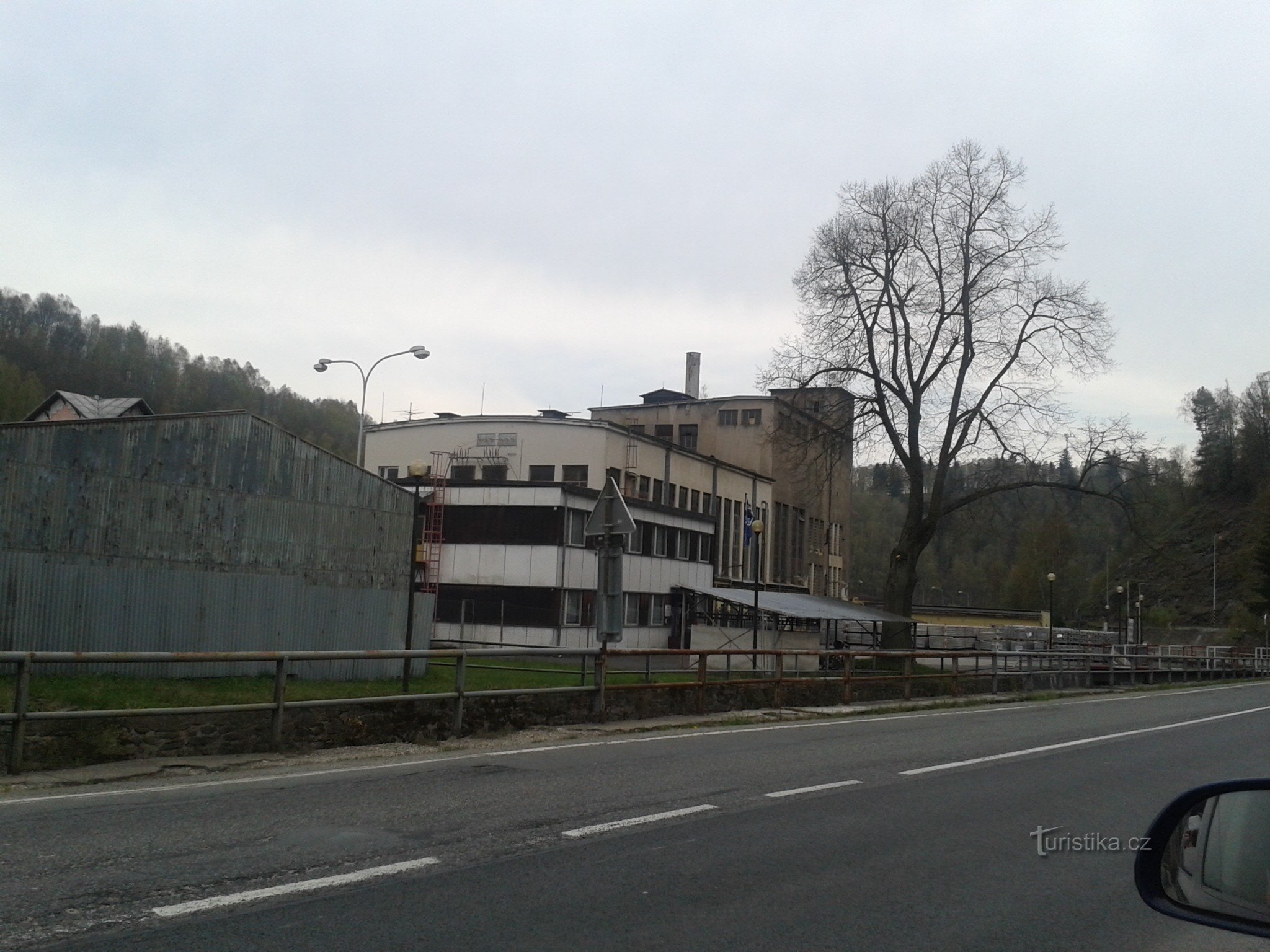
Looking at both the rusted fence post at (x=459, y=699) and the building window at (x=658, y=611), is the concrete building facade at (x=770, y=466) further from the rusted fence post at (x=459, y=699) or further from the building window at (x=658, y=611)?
the rusted fence post at (x=459, y=699)

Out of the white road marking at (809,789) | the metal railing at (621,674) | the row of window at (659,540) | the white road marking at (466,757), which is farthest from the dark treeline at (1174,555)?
the white road marking at (809,789)

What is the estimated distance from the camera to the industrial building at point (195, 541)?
66.2ft

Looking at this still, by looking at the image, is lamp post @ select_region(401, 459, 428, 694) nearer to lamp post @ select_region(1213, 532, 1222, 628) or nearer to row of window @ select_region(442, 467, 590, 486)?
row of window @ select_region(442, 467, 590, 486)

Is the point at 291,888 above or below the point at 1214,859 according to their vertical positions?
below

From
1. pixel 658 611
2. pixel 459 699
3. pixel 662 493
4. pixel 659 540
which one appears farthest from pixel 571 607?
pixel 459 699

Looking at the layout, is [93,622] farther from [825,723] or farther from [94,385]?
[94,385]

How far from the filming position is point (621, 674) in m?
18.6

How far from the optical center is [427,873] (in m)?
6.33

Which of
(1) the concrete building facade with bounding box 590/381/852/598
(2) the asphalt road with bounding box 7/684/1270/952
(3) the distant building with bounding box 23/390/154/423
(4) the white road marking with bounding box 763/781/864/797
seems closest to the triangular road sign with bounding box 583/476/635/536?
(2) the asphalt road with bounding box 7/684/1270/952

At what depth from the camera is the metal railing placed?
32.0ft

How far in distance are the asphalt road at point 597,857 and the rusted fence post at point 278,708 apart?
39.3 inches

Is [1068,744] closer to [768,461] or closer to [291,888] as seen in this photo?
[291,888]

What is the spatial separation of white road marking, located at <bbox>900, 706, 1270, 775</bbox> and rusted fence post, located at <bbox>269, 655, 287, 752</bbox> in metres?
6.56

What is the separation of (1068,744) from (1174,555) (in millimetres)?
98259
